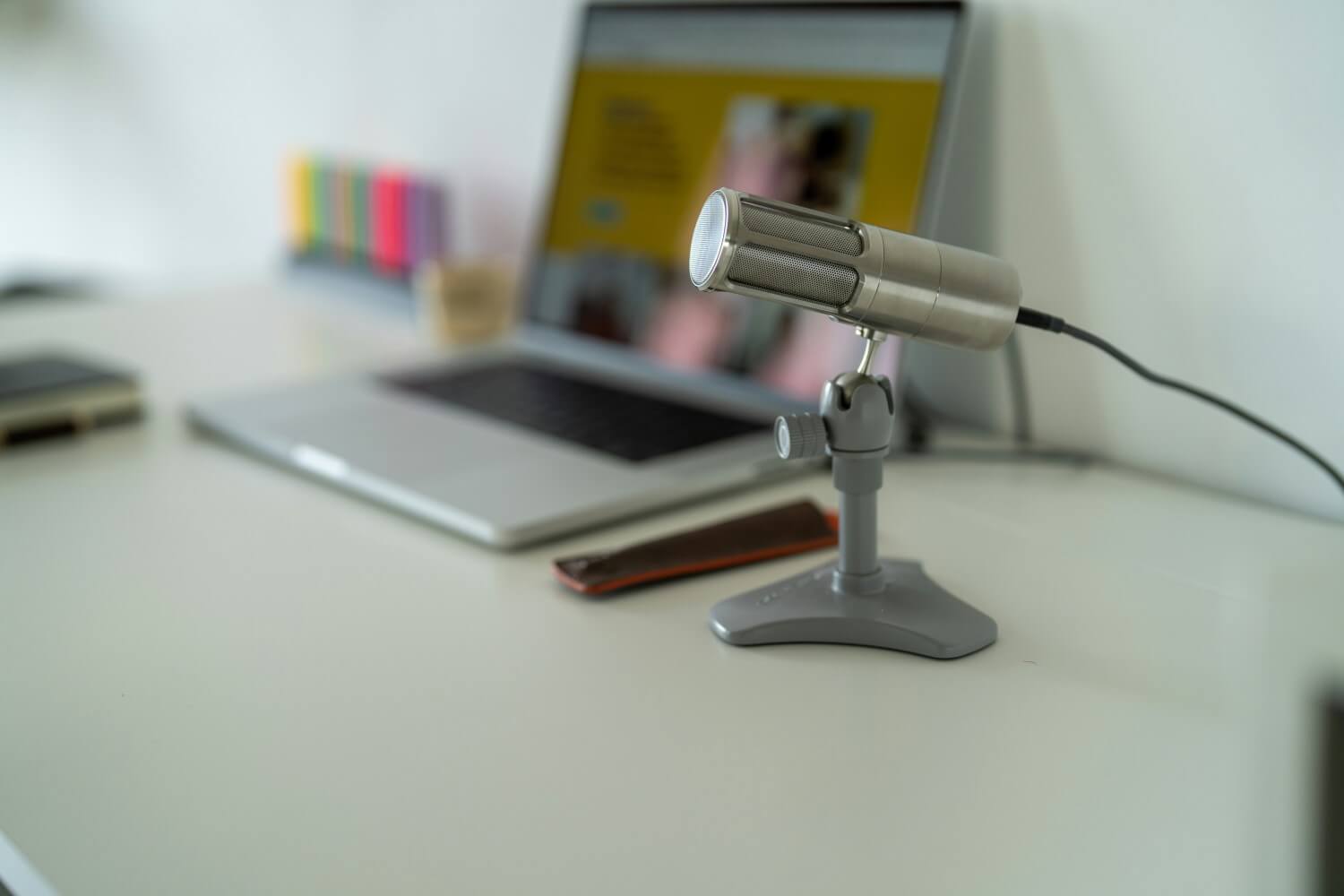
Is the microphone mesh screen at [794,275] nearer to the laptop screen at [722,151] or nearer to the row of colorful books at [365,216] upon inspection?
the laptop screen at [722,151]

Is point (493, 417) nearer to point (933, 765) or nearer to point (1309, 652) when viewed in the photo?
point (933, 765)

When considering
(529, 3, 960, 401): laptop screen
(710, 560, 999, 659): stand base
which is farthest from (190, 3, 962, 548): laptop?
(710, 560, 999, 659): stand base

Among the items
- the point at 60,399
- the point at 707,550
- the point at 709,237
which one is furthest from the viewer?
the point at 60,399

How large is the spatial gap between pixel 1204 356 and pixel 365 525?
562 mm

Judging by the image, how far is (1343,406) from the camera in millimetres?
735

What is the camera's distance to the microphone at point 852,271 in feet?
1.75

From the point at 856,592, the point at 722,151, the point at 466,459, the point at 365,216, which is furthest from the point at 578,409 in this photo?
the point at 365,216

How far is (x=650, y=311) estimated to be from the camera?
1.06 metres

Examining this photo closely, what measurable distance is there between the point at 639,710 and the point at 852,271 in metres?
0.22

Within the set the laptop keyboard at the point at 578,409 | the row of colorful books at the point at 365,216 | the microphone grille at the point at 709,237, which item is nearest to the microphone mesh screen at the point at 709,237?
the microphone grille at the point at 709,237

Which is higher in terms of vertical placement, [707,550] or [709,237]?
[709,237]

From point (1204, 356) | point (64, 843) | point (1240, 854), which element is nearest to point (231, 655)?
point (64, 843)

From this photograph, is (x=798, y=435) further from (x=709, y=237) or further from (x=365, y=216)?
(x=365, y=216)

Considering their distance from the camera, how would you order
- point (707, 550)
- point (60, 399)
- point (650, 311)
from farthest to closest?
1. point (650, 311)
2. point (60, 399)
3. point (707, 550)
